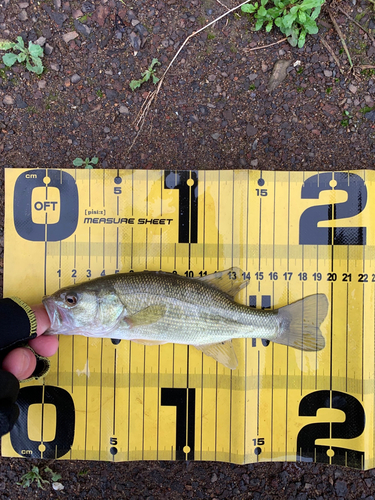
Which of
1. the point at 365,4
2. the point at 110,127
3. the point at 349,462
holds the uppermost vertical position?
the point at 365,4

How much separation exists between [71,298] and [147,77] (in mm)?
2154

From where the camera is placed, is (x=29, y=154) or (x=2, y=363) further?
(x=29, y=154)

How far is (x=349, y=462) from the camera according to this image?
3.09 metres

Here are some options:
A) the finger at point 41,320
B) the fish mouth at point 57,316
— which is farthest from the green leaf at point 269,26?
the finger at point 41,320

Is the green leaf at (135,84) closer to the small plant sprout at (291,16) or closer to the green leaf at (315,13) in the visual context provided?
the small plant sprout at (291,16)

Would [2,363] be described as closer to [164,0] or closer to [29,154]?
[29,154]

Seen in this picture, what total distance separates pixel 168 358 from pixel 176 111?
7.78 feet

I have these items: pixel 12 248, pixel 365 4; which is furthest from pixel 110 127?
pixel 365 4

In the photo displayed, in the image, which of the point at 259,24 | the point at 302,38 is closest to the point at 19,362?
the point at 259,24

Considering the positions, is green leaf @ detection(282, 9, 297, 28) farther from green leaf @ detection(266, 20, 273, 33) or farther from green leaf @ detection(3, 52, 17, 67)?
green leaf @ detection(3, 52, 17, 67)

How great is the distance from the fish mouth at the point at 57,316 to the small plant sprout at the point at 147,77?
6.94ft

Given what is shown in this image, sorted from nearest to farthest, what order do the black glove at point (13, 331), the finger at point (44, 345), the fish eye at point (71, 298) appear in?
the black glove at point (13, 331) < the fish eye at point (71, 298) < the finger at point (44, 345)

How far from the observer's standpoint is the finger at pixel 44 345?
2998 mm

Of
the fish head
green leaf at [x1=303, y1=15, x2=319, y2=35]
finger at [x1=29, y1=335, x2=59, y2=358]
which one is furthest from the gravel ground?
the fish head
